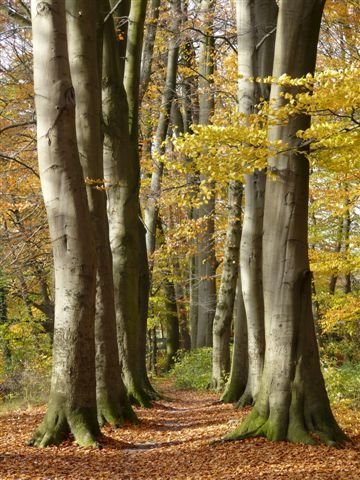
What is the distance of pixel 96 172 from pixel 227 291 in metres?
7.01

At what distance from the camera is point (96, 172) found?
8555 millimetres

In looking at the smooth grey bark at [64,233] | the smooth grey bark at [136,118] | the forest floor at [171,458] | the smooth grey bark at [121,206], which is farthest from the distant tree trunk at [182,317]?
the smooth grey bark at [64,233]

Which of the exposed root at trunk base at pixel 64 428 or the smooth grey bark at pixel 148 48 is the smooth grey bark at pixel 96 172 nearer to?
the exposed root at trunk base at pixel 64 428

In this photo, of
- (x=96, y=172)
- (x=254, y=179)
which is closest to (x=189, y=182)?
(x=254, y=179)

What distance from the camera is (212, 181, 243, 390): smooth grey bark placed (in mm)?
14156

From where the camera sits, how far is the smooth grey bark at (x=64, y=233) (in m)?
6.81

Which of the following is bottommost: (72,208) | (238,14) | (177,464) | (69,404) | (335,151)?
(177,464)

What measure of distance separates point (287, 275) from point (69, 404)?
119 inches

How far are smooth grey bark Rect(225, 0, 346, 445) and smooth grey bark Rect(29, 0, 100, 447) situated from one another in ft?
6.84

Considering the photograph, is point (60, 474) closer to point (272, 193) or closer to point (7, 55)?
point (272, 193)

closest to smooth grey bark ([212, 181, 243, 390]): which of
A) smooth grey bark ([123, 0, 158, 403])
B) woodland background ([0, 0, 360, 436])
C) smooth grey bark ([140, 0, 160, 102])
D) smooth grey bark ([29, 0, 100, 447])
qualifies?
woodland background ([0, 0, 360, 436])

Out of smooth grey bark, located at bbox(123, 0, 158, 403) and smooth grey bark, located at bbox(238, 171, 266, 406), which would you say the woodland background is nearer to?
smooth grey bark, located at bbox(238, 171, 266, 406)

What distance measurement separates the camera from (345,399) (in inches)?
412

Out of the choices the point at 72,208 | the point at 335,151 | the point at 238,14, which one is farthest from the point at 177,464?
the point at 238,14
